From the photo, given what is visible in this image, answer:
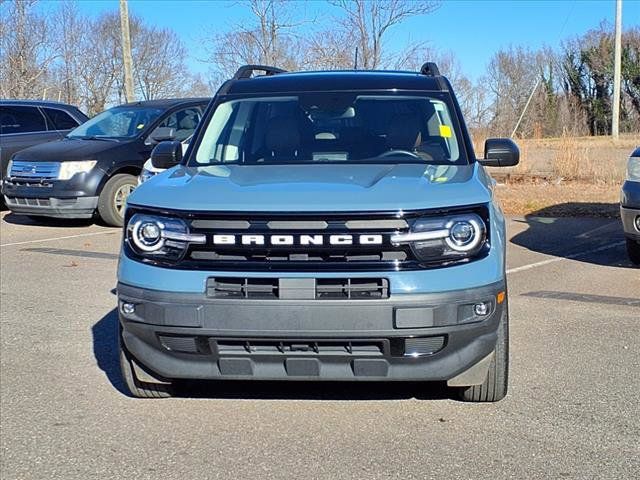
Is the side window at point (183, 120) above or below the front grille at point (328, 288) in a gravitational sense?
above

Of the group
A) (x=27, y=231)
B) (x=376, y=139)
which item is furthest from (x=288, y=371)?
(x=27, y=231)

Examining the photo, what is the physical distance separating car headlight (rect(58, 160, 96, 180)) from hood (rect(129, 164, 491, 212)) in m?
7.40

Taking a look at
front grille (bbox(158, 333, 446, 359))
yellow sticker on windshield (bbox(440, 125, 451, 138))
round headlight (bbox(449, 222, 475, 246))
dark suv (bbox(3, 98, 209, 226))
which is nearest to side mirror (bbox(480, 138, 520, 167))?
yellow sticker on windshield (bbox(440, 125, 451, 138))

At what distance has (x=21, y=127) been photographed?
46.3ft

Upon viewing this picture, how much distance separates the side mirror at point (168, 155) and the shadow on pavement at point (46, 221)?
7518mm

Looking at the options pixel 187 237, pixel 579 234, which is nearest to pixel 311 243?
pixel 187 237

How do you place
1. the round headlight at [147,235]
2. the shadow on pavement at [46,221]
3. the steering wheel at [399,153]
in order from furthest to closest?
the shadow on pavement at [46,221]
the steering wheel at [399,153]
the round headlight at [147,235]

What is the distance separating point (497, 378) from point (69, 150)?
9.04 m

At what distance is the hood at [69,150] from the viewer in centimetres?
1156

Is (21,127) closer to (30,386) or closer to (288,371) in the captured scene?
(30,386)

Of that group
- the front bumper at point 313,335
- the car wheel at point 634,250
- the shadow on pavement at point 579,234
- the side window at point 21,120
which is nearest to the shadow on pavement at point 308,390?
the front bumper at point 313,335

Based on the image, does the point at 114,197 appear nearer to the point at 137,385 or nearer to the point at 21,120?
the point at 21,120

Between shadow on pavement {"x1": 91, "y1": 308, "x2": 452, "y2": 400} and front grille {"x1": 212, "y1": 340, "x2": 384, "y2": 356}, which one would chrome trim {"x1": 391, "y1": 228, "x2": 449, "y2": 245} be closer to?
front grille {"x1": 212, "y1": 340, "x2": 384, "y2": 356}

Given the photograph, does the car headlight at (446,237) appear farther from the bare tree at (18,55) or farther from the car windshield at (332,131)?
the bare tree at (18,55)
